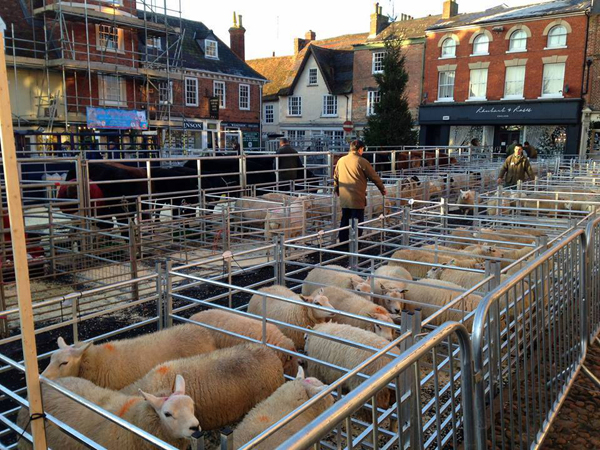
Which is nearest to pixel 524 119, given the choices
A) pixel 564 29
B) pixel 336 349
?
pixel 564 29


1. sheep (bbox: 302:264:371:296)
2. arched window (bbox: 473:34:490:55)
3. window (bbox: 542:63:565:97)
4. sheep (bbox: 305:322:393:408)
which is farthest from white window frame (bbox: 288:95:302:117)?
sheep (bbox: 305:322:393:408)

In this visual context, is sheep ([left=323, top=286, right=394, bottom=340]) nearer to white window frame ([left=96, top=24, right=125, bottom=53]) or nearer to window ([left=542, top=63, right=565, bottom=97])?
white window frame ([left=96, top=24, right=125, bottom=53])

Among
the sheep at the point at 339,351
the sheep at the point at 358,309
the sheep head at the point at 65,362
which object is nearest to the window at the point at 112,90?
the sheep at the point at 358,309

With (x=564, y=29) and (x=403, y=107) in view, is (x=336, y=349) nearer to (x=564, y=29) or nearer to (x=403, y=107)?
(x=403, y=107)

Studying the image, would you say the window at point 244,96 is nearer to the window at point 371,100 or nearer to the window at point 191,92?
the window at point 191,92

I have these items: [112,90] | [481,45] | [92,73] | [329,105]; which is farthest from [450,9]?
[92,73]

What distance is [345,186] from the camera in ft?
32.8

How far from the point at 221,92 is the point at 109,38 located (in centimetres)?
1031

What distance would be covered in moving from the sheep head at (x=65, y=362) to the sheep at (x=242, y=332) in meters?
1.19

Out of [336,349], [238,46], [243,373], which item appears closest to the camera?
[243,373]

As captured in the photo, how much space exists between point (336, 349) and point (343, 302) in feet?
3.48

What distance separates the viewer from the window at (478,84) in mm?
33125

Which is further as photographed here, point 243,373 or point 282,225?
point 282,225

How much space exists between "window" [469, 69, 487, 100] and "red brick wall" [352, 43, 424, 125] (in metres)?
3.74
